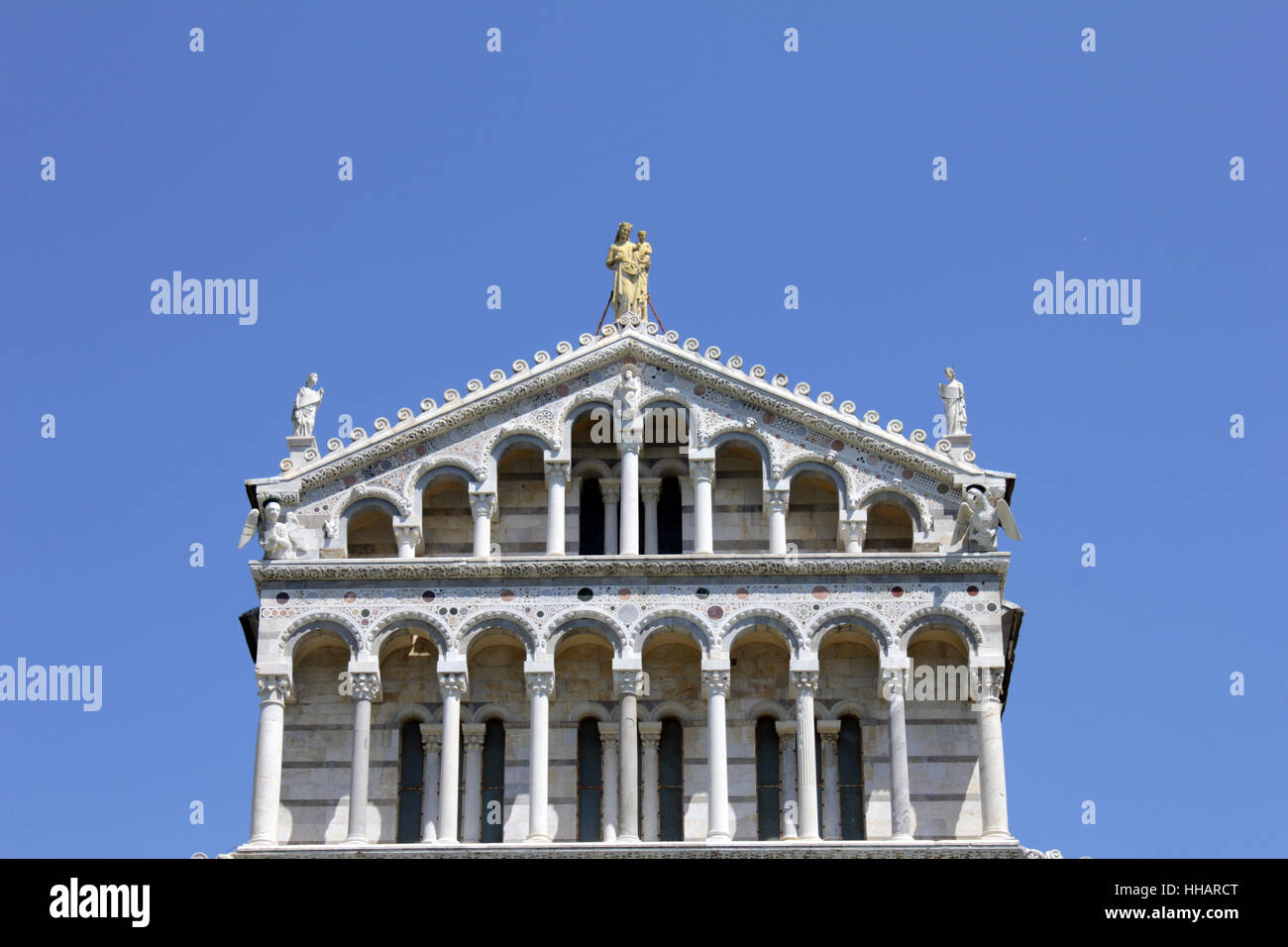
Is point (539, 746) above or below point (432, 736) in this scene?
below

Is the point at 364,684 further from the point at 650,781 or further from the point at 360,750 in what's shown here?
the point at 650,781

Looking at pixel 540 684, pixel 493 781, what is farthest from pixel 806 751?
pixel 493 781

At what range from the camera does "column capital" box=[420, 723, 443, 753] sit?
122 ft

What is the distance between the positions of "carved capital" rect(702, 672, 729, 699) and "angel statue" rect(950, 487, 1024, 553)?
378 cm

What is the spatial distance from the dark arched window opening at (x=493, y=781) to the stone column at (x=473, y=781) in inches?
3.2

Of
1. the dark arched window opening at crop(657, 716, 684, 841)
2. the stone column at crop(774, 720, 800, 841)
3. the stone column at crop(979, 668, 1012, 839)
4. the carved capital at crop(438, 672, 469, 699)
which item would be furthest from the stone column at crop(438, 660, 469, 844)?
the stone column at crop(979, 668, 1012, 839)

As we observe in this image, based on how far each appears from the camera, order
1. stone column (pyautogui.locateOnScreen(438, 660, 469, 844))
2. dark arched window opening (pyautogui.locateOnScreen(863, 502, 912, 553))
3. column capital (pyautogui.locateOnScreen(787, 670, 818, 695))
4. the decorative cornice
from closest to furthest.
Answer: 1. stone column (pyautogui.locateOnScreen(438, 660, 469, 844))
2. column capital (pyautogui.locateOnScreen(787, 670, 818, 695))
3. the decorative cornice
4. dark arched window opening (pyautogui.locateOnScreen(863, 502, 912, 553))

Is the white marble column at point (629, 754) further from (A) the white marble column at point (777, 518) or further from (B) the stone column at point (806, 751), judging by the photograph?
(A) the white marble column at point (777, 518)

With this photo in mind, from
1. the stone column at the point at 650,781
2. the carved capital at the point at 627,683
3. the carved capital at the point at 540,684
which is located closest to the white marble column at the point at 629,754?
the carved capital at the point at 627,683

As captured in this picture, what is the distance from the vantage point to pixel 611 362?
128 feet

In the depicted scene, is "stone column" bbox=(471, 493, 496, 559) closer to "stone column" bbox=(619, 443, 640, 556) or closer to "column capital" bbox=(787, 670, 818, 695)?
"stone column" bbox=(619, 443, 640, 556)

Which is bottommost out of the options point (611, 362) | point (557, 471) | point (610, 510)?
point (610, 510)

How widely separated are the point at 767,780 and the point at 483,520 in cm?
531

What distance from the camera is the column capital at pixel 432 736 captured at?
1463 inches
